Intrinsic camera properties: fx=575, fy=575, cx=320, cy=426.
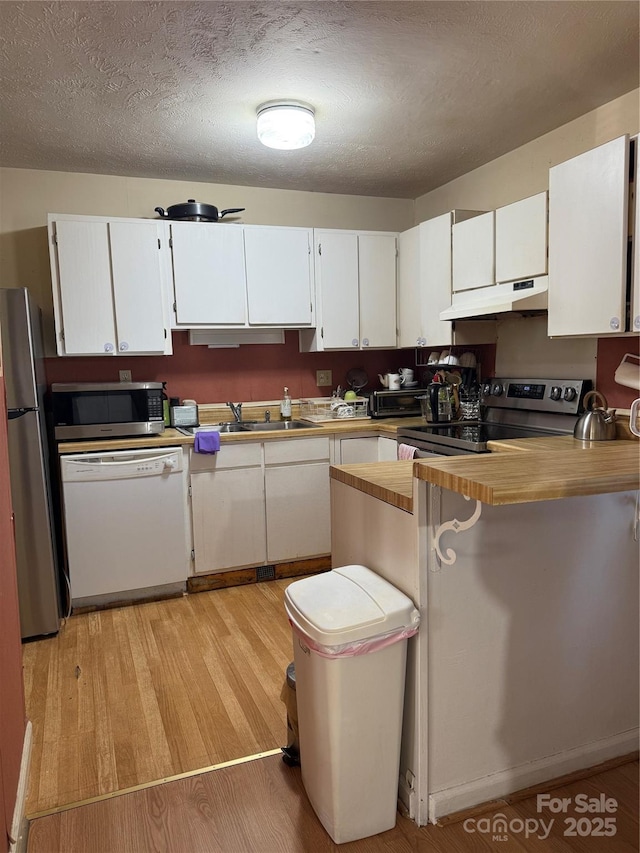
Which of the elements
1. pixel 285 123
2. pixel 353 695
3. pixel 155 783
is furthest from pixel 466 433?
pixel 155 783

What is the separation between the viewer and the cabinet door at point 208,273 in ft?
11.3

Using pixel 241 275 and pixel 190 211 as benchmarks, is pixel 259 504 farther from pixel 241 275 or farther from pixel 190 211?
pixel 190 211

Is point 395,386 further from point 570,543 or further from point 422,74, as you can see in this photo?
point 570,543

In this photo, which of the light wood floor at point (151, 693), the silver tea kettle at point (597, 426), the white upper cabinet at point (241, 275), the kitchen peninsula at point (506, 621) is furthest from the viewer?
the white upper cabinet at point (241, 275)

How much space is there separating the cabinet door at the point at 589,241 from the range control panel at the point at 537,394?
1.54 feet

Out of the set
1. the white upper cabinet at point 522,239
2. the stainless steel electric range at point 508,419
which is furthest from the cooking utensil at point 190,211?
the stainless steel electric range at point 508,419

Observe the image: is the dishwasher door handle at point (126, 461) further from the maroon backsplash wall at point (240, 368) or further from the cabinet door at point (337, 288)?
the cabinet door at point (337, 288)

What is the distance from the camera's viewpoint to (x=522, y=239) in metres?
2.79

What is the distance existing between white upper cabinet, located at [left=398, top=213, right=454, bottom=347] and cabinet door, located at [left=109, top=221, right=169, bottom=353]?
159cm

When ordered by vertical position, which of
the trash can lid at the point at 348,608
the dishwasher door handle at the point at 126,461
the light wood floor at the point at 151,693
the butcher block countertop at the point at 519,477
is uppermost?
the butcher block countertop at the point at 519,477

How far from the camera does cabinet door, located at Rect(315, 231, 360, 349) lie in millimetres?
3766

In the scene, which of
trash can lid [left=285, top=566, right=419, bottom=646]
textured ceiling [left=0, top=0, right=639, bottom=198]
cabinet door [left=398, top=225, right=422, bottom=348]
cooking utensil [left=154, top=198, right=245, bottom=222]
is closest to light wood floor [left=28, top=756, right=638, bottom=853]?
trash can lid [left=285, top=566, right=419, bottom=646]

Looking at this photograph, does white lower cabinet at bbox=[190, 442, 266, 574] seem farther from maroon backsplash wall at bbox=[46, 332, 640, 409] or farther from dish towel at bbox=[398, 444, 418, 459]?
dish towel at bbox=[398, 444, 418, 459]

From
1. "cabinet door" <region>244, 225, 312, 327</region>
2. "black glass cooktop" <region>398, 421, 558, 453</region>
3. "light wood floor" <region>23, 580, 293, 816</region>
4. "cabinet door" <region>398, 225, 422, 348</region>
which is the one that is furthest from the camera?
"cabinet door" <region>398, 225, 422, 348</region>
